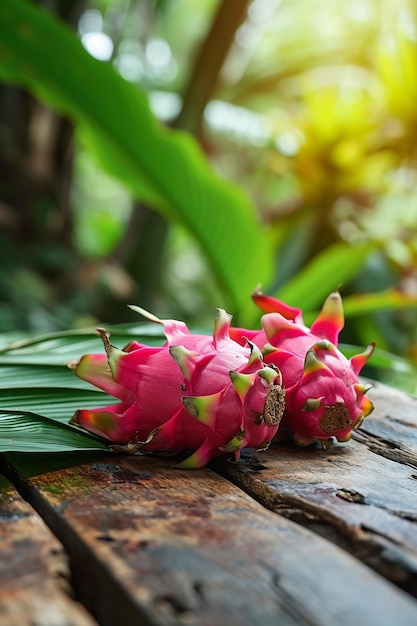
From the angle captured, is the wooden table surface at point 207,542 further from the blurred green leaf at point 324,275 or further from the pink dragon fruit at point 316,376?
the blurred green leaf at point 324,275

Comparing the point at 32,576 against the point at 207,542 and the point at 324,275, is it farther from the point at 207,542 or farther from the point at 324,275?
the point at 324,275

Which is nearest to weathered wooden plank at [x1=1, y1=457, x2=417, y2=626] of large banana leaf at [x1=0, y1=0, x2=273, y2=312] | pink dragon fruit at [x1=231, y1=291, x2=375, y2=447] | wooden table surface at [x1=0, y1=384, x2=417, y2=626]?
wooden table surface at [x1=0, y1=384, x2=417, y2=626]

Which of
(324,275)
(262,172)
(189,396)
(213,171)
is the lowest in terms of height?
(189,396)

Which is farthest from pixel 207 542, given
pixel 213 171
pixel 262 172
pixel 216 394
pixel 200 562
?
pixel 262 172

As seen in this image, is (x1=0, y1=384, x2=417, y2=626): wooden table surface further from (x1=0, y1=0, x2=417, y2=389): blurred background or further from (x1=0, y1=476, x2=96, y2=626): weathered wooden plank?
(x1=0, y1=0, x2=417, y2=389): blurred background

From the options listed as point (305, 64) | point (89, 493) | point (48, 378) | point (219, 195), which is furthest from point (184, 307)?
point (89, 493)

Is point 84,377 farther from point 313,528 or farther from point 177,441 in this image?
point 313,528
